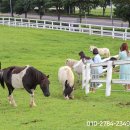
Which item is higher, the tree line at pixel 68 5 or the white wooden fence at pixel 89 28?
the tree line at pixel 68 5

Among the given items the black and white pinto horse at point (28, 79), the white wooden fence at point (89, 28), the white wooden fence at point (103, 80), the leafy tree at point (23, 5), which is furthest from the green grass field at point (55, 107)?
the leafy tree at point (23, 5)

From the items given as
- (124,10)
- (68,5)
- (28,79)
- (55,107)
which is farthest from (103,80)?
(68,5)

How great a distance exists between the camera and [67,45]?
107 feet

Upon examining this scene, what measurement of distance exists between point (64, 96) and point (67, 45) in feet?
60.6

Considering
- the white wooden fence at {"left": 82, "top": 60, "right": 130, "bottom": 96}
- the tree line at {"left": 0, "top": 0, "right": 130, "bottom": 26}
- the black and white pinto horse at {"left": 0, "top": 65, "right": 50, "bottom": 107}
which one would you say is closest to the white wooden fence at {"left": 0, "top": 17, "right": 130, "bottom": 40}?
the tree line at {"left": 0, "top": 0, "right": 130, "bottom": 26}

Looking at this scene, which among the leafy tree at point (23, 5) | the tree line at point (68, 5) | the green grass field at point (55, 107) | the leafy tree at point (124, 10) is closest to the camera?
the green grass field at point (55, 107)

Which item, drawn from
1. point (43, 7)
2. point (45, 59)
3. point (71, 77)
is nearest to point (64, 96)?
point (71, 77)

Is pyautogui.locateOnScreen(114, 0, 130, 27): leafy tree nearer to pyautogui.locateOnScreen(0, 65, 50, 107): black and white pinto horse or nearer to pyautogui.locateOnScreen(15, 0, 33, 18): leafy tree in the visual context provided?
pyautogui.locateOnScreen(15, 0, 33, 18): leafy tree

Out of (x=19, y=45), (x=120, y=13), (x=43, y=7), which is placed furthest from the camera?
(x=43, y=7)

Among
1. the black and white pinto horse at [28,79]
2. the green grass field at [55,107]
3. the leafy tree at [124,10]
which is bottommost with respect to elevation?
the green grass field at [55,107]

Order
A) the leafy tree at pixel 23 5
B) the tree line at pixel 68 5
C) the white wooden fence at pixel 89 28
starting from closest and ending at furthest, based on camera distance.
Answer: the white wooden fence at pixel 89 28, the tree line at pixel 68 5, the leafy tree at pixel 23 5

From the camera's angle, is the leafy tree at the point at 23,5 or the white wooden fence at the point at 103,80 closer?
the white wooden fence at the point at 103,80

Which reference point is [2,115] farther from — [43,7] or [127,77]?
[43,7]

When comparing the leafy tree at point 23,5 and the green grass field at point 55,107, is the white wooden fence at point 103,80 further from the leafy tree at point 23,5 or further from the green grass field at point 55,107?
the leafy tree at point 23,5
